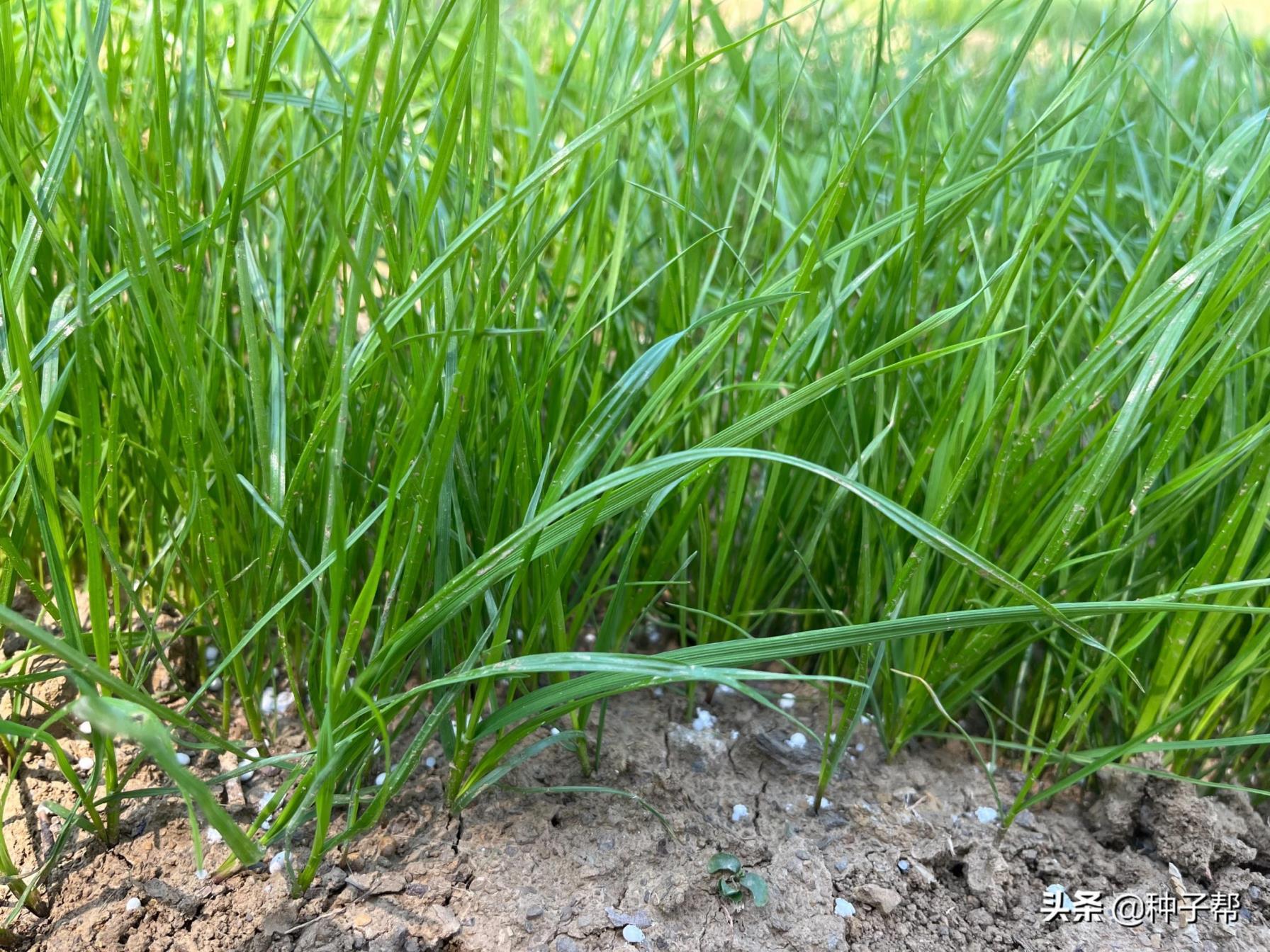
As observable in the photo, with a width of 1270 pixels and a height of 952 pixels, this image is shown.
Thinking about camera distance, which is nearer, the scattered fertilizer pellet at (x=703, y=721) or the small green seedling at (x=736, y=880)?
the small green seedling at (x=736, y=880)

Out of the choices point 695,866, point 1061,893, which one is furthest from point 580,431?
point 1061,893

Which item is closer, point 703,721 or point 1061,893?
point 1061,893

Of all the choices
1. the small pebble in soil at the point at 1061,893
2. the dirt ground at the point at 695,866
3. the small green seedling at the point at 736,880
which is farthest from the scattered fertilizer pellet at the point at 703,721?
the small pebble in soil at the point at 1061,893

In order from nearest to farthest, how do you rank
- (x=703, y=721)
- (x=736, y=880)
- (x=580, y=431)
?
(x=580, y=431) < (x=736, y=880) < (x=703, y=721)

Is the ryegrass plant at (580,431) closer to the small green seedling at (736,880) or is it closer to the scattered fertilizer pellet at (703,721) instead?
the scattered fertilizer pellet at (703,721)

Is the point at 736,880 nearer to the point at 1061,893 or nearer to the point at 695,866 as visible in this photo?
the point at 695,866

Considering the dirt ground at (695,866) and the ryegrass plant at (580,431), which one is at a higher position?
the ryegrass plant at (580,431)
